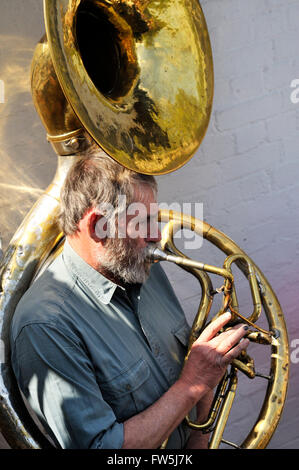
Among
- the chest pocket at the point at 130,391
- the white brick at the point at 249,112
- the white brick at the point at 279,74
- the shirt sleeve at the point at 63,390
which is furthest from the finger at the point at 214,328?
the white brick at the point at 279,74

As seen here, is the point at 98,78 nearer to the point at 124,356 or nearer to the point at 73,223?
the point at 73,223

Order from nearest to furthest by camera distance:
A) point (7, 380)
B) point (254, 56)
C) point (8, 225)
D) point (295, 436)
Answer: point (7, 380)
point (8, 225)
point (254, 56)
point (295, 436)

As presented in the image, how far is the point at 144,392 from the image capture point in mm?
1124

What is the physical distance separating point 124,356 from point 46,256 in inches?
10.0

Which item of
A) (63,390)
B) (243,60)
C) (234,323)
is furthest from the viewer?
(243,60)

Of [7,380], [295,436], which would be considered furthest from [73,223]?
[295,436]

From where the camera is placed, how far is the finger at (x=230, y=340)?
1.15m

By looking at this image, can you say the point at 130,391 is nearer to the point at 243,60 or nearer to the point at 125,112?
the point at 125,112

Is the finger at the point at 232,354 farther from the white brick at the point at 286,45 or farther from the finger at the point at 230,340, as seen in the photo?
the white brick at the point at 286,45

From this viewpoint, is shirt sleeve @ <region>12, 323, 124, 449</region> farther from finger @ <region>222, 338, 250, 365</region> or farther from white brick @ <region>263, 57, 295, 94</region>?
white brick @ <region>263, 57, 295, 94</region>

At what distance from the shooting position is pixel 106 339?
1.09 m

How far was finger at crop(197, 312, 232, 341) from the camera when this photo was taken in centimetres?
118

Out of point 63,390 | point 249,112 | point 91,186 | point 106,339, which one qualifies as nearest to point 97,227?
point 91,186

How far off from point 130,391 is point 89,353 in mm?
114
